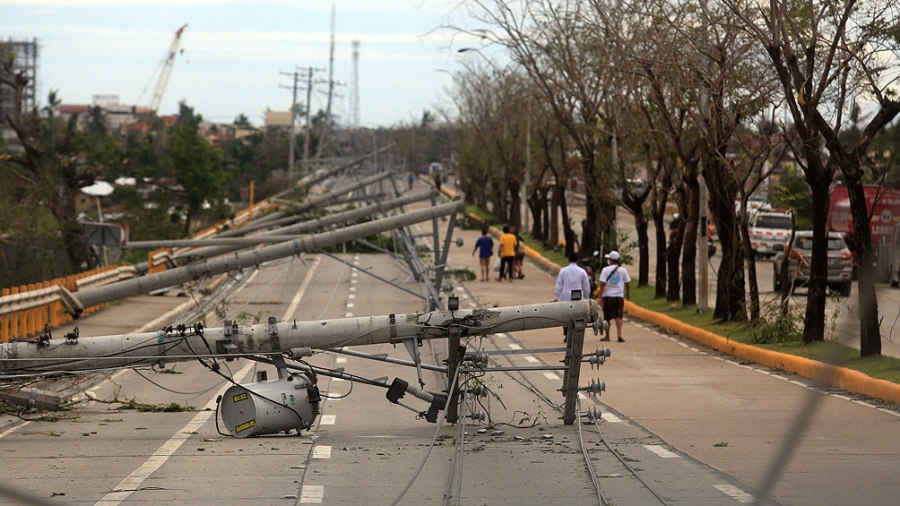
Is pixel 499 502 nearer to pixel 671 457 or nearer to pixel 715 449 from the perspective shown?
pixel 671 457

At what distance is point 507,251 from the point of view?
118 feet

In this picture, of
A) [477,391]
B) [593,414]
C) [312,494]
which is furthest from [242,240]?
[312,494]

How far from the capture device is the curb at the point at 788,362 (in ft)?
45.8

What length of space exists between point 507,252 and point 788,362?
752 inches

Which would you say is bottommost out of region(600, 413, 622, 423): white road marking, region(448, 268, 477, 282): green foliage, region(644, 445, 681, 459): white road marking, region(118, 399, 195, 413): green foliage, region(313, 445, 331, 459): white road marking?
region(118, 399, 195, 413): green foliage

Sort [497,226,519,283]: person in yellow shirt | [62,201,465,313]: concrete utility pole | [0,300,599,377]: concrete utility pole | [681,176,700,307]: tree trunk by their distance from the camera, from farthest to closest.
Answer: [497,226,519,283]: person in yellow shirt → [681,176,700,307]: tree trunk → [62,201,465,313]: concrete utility pole → [0,300,599,377]: concrete utility pole

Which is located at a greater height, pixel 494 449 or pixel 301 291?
pixel 494 449

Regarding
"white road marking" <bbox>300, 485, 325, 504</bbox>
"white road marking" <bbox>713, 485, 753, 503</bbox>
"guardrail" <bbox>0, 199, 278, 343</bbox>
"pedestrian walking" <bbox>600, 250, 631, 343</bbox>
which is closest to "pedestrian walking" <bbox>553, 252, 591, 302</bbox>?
"pedestrian walking" <bbox>600, 250, 631, 343</bbox>

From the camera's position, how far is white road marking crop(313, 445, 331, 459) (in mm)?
10133

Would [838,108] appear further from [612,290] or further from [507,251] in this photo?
[507,251]

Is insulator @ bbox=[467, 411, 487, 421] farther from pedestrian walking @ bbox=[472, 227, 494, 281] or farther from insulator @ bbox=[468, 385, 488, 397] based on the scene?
pedestrian walking @ bbox=[472, 227, 494, 281]

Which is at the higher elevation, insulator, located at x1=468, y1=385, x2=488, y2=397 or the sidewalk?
insulator, located at x1=468, y1=385, x2=488, y2=397

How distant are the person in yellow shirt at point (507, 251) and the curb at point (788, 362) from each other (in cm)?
959

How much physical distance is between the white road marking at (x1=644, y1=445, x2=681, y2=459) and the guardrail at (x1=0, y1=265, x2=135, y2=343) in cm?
1212
